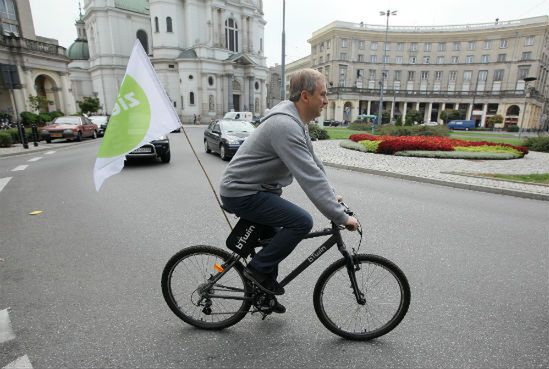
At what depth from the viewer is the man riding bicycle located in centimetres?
219

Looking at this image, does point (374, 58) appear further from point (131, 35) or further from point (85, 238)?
point (85, 238)

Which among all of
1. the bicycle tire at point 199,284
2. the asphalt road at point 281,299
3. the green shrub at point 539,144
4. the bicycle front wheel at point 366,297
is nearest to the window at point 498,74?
the green shrub at point 539,144

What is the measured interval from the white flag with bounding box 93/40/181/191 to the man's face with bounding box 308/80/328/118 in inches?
48.4

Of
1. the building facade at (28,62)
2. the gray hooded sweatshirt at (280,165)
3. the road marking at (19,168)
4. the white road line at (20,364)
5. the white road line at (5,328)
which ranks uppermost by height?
the building facade at (28,62)

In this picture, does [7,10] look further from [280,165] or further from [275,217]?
[275,217]

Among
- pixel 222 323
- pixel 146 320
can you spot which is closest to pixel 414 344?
pixel 222 323

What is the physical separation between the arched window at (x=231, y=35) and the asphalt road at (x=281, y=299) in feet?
203

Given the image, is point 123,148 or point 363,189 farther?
point 363,189

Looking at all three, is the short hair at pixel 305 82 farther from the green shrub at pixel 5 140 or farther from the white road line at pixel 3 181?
the green shrub at pixel 5 140

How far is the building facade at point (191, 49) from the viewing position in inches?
2282

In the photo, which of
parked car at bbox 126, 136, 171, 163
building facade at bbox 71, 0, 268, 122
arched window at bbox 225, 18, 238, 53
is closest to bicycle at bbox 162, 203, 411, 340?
parked car at bbox 126, 136, 171, 163

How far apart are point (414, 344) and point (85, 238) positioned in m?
4.60

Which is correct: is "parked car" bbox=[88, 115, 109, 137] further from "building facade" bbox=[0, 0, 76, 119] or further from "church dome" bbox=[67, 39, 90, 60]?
"church dome" bbox=[67, 39, 90, 60]

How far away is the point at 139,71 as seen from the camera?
2.69 metres
